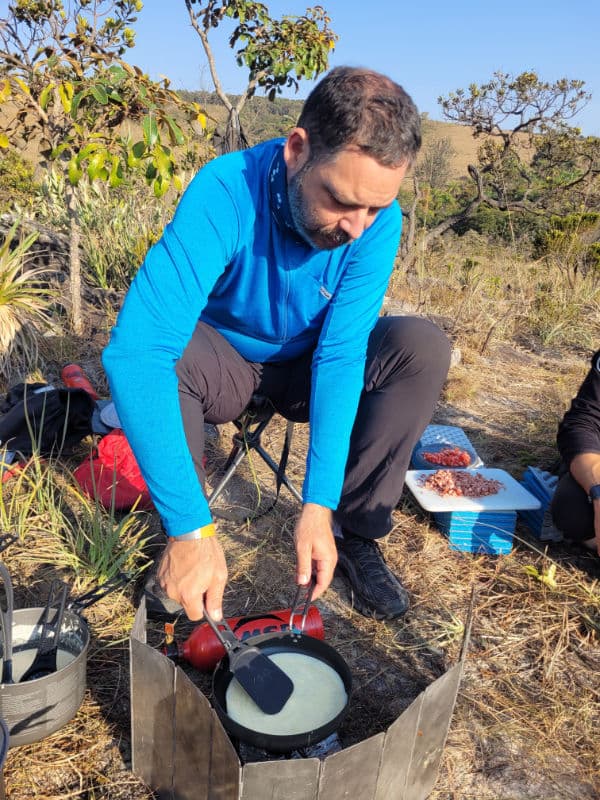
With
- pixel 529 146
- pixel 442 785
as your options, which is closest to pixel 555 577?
pixel 442 785

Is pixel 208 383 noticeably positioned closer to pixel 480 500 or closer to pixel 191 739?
pixel 191 739

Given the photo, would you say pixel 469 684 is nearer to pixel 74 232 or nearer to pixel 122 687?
pixel 122 687

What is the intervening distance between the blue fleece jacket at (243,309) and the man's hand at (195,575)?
0.17 feet

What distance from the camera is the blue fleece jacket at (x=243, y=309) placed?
1.40 metres

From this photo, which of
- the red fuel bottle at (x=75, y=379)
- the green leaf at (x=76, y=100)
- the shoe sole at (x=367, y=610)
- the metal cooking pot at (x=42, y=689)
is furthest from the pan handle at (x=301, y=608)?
the green leaf at (x=76, y=100)

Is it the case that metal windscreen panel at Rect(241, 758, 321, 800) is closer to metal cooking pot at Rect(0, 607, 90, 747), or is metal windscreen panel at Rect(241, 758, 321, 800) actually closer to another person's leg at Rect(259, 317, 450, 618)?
metal cooking pot at Rect(0, 607, 90, 747)

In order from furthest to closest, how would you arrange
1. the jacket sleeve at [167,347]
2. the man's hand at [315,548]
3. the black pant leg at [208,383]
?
the black pant leg at [208,383] < the man's hand at [315,548] < the jacket sleeve at [167,347]

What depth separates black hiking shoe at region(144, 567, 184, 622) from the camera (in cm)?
184

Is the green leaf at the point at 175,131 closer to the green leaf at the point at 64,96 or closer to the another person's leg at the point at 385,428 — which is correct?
the green leaf at the point at 64,96

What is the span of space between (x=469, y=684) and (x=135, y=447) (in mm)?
1158

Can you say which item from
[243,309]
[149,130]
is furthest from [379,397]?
[149,130]

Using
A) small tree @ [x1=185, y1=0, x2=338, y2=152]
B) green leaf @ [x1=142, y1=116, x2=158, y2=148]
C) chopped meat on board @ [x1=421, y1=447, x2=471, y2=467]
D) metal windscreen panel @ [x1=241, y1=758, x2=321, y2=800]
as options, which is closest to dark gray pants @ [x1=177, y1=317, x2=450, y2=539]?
chopped meat on board @ [x1=421, y1=447, x2=471, y2=467]

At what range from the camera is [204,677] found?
1687mm

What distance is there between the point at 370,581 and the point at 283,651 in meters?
0.61
